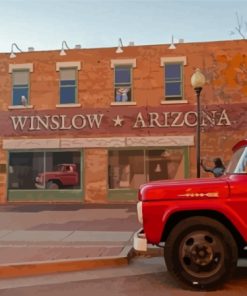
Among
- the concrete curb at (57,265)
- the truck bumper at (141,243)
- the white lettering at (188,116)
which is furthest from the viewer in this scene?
the white lettering at (188,116)

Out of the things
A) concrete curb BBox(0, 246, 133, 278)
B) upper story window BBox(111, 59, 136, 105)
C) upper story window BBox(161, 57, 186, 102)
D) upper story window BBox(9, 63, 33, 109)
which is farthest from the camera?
upper story window BBox(9, 63, 33, 109)

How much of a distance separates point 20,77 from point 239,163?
1613 centimetres

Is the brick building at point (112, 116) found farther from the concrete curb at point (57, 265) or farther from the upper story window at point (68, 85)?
the concrete curb at point (57, 265)

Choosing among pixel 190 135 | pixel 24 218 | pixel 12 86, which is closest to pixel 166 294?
pixel 24 218

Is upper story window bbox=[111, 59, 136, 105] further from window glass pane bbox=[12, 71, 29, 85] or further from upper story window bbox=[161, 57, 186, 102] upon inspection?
window glass pane bbox=[12, 71, 29, 85]

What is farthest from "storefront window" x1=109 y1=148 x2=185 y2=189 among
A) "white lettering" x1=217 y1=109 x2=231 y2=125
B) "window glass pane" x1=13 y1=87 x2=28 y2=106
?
"window glass pane" x1=13 y1=87 x2=28 y2=106

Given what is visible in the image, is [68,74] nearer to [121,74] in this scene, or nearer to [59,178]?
[121,74]

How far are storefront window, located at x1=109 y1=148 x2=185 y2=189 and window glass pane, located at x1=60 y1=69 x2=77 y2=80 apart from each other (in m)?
3.91

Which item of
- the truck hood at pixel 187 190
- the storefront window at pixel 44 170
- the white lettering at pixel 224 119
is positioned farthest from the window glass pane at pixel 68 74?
the truck hood at pixel 187 190

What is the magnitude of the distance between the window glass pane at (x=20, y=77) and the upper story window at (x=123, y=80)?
4.06 metres

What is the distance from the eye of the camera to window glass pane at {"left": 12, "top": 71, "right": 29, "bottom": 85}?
2112 centimetres

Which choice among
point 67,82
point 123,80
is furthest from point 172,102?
point 67,82

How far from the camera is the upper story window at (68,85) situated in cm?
2073

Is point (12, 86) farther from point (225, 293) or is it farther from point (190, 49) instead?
point (225, 293)
